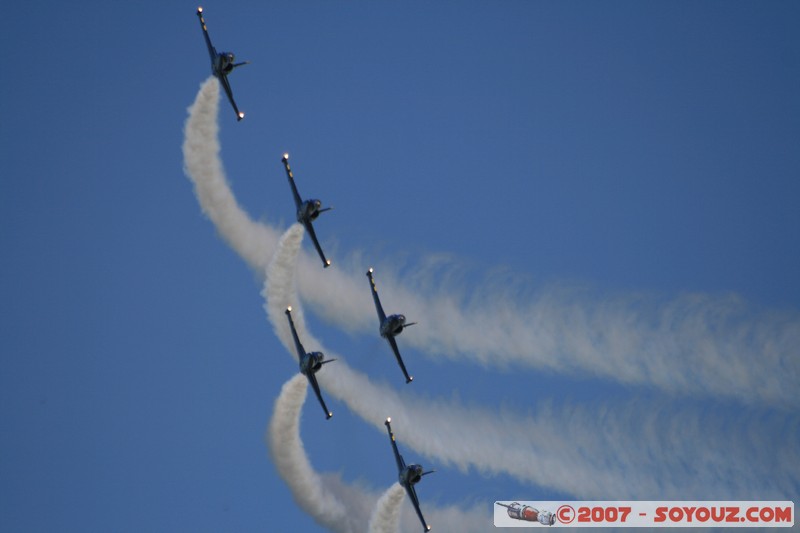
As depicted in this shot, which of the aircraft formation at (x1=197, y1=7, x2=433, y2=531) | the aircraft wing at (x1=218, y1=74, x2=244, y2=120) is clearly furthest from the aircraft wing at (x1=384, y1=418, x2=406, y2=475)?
the aircraft wing at (x1=218, y1=74, x2=244, y2=120)

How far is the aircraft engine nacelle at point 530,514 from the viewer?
97688 mm

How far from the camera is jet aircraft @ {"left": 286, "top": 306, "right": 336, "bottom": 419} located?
9756 centimetres

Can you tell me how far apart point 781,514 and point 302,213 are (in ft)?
87.0

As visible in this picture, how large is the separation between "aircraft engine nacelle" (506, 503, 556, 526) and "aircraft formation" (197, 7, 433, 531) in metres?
4.08

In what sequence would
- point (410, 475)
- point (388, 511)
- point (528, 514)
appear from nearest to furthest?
point (388, 511) < point (410, 475) < point (528, 514)

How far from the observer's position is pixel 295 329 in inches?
3883

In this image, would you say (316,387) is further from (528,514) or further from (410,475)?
(528,514)

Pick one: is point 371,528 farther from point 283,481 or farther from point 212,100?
point 212,100

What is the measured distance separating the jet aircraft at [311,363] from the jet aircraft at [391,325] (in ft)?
11.8

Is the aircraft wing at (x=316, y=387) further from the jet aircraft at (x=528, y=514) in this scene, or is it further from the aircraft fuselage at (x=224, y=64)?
the aircraft fuselage at (x=224, y=64)

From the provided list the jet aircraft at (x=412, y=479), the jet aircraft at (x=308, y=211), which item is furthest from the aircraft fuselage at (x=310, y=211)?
the jet aircraft at (x=412, y=479)

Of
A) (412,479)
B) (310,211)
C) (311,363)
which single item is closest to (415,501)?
(412,479)

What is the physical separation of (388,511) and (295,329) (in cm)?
969

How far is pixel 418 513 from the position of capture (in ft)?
319
